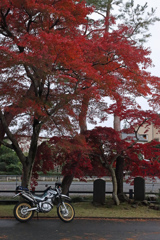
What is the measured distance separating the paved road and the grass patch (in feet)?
2.91

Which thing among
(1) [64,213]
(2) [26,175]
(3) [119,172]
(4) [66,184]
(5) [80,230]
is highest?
(3) [119,172]

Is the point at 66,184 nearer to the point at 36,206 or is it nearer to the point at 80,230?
the point at 36,206

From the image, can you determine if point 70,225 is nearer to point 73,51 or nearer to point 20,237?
point 20,237

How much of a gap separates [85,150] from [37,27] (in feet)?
16.0

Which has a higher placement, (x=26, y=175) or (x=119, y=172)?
(x=119, y=172)

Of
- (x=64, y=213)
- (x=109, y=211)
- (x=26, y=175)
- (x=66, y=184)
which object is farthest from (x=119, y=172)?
(x=64, y=213)

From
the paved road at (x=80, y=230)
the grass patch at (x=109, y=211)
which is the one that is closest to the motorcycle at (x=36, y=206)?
the paved road at (x=80, y=230)

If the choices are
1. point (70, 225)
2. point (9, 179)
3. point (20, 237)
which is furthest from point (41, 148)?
point (9, 179)

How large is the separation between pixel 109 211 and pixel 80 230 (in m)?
3.65

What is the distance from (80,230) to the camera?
8219 mm

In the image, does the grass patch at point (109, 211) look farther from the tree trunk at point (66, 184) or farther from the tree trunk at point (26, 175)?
the tree trunk at point (26, 175)

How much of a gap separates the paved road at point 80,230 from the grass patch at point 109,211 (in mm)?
886

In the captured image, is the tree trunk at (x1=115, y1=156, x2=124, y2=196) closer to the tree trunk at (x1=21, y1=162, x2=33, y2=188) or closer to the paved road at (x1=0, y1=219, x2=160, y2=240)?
the paved road at (x1=0, y1=219, x2=160, y2=240)

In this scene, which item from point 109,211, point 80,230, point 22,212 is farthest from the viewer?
point 109,211
